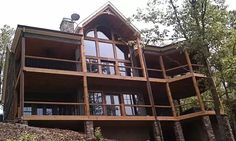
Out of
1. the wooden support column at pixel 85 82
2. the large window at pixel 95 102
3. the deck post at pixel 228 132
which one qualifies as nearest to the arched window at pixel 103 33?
the wooden support column at pixel 85 82

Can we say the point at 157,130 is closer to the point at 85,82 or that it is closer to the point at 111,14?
the point at 85,82

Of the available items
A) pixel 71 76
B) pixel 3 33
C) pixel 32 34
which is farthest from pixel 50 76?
pixel 3 33

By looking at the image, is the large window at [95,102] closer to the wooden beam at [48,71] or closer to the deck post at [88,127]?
the deck post at [88,127]

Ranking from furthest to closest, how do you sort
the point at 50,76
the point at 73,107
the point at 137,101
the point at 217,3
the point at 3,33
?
1. the point at 3,33
2. the point at 137,101
3. the point at 73,107
4. the point at 50,76
5. the point at 217,3

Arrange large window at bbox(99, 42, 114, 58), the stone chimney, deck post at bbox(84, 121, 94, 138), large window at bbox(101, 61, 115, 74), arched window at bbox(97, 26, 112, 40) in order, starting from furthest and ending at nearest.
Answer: arched window at bbox(97, 26, 112, 40), the stone chimney, large window at bbox(99, 42, 114, 58), large window at bbox(101, 61, 115, 74), deck post at bbox(84, 121, 94, 138)

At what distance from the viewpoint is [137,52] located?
79.2ft

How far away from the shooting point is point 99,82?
21234mm

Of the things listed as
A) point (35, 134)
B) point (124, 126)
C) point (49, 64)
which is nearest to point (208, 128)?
point (124, 126)

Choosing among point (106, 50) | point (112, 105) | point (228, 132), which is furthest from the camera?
point (106, 50)

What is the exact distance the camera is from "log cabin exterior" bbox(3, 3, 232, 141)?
19.2m

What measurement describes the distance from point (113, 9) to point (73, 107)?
8886 mm

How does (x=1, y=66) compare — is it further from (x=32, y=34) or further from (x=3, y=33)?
(x=32, y=34)

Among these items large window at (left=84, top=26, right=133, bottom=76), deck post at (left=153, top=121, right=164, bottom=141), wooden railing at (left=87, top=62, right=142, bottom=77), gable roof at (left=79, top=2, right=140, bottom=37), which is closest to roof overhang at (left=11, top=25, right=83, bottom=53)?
large window at (left=84, top=26, right=133, bottom=76)

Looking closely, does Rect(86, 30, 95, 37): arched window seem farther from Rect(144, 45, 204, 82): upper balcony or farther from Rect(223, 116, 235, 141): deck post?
Rect(223, 116, 235, 141): deck post
